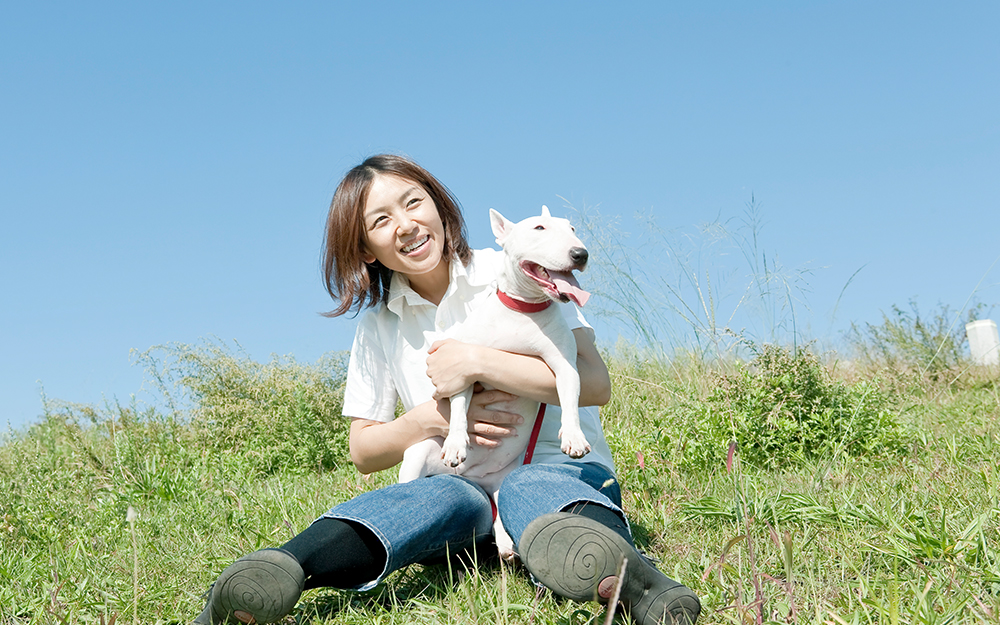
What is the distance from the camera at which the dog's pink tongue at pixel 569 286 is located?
2320mm

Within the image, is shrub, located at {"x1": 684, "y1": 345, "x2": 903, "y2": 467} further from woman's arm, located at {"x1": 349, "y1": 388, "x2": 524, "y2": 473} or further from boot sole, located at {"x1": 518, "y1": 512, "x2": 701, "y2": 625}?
boot sole, located at {"x1": 518, "y1": 512, "x2": 701, "y2": 625}

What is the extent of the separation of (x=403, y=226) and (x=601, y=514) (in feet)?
4.36

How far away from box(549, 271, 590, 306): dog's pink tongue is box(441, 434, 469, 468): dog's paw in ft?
1.94

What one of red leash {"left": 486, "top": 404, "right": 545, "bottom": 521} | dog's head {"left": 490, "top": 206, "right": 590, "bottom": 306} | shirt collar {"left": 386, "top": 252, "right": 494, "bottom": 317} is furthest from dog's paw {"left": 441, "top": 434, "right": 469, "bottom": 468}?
shirt collar {"left": 386, "top": 252, "right": 494, "bottom": 317}

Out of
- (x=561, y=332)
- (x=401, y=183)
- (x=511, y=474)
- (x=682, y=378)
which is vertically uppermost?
(x=401, y=183)

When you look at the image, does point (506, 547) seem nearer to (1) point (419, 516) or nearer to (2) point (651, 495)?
(1) point (419, 516)

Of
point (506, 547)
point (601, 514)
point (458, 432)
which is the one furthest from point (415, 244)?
point (601, 514)

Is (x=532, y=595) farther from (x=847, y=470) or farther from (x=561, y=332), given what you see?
(x=847, y=470)

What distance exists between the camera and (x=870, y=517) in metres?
2.75

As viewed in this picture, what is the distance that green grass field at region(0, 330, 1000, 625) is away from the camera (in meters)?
2.22

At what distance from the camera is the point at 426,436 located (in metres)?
2.76

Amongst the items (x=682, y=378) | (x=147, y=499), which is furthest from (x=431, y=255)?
(x=682, y=378)

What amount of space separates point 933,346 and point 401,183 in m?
6.21

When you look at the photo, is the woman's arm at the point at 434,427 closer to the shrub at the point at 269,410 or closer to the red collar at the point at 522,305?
the red collar at the point at 522,305
